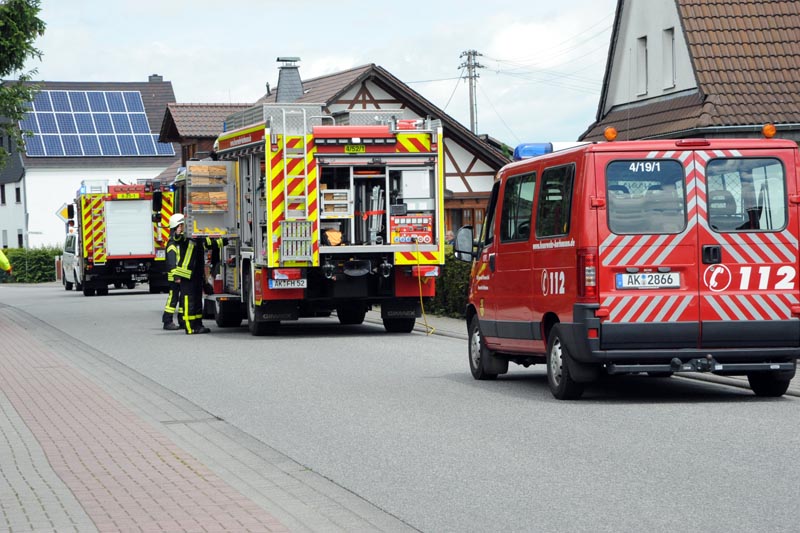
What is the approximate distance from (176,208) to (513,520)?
20.9 metres

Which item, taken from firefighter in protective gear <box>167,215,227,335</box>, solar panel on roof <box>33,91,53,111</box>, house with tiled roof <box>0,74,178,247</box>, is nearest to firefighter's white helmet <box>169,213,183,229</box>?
firefighter in protective gear <box>167,215,227,335</box>

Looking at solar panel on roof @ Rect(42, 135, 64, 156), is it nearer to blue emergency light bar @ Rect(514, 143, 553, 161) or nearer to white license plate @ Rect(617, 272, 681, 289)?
blue emergency light bar @ Rect(514, 143, 553, 161)

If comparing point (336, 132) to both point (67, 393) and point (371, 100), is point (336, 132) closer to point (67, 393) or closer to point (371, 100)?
point (67, 393)

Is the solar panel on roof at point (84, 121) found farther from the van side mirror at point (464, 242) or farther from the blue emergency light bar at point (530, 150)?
the blue emergency light bar at point (530, 150)

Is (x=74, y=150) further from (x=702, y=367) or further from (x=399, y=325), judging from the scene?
(x=702, y=367)

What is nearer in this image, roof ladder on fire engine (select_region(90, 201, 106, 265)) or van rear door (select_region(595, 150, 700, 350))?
van rear door (select_region(595, 150, 700, 350))

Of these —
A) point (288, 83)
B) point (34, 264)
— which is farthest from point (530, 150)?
point (34, 264)

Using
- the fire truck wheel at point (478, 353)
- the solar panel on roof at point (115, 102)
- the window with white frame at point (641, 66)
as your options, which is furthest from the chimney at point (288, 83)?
the fire truck wheel at point (478, 353)

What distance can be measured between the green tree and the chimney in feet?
72.3

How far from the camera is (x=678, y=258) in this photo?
12.1m

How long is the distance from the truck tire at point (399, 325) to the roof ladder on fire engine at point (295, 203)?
2.33 metres

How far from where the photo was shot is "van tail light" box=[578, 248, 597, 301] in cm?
1189

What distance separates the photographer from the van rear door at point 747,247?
12.0m

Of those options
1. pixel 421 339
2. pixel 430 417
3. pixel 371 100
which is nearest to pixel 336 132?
pixel 421 339
